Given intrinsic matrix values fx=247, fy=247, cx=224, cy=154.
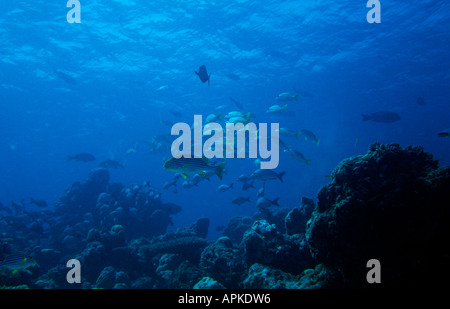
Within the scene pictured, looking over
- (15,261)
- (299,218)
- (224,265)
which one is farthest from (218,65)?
(15,261)

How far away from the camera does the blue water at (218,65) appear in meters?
19.7

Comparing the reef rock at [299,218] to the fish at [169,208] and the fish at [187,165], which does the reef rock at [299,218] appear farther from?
the fish at [169,208]

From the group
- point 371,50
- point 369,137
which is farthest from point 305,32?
point 369,137

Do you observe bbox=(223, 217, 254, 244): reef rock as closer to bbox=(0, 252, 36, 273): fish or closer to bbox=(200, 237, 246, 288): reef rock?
bbox=(200, 237, 246, 288): reef rock

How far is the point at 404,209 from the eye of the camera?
3.90 meters

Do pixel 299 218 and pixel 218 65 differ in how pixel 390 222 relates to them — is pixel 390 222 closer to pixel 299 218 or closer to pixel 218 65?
pixel 299 218

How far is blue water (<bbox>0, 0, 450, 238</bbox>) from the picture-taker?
19688 mm

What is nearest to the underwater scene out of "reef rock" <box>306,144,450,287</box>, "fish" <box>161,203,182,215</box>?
"reef rock" <box>306,144,450,287</box>

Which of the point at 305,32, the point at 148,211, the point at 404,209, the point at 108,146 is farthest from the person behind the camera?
the point at 108,146

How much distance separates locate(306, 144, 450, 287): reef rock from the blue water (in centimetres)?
1192
